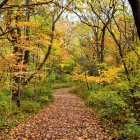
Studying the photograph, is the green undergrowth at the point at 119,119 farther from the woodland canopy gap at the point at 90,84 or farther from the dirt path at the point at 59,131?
the dirt path at the point at 59,131

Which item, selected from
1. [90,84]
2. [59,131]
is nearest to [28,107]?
[59,131]

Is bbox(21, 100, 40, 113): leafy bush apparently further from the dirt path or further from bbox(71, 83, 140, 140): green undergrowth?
bbox(71, 83, 140, 140): green undergrowth

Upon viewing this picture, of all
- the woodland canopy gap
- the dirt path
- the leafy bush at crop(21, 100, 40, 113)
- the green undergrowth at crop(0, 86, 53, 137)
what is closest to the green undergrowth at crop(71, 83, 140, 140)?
the woodland canopy gap

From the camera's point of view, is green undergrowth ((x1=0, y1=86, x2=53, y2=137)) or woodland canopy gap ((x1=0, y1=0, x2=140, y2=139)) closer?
woodland canopy gap ((x1=0, y1=0, x2=140, y2=139))

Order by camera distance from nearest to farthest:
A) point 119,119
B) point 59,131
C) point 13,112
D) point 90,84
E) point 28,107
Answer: point 59,131 < point 119,119 < point 13,112 < point 28,107 < point 90,84

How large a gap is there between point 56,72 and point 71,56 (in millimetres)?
7381

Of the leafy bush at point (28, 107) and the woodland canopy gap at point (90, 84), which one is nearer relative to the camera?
the woodland canopy gap at point (90, 84)

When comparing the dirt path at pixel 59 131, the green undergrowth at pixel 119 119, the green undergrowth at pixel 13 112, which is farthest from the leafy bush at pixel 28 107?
the green undergrowth at pixel 119 119

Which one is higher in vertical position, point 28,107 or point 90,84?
point 90,84

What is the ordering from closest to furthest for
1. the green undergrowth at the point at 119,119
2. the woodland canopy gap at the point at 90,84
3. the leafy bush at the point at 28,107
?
1. the woodland canopy gap at the point at 90,84
2. the green undergrowth at the point at 119,119
3. the leafy bush at the point at 28,107

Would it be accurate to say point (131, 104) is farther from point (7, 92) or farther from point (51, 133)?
point (7, 92)

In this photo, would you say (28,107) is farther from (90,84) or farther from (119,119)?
(90,84)

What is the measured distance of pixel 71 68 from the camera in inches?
1730

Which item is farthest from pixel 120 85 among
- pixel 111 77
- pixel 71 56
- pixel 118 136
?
→ pixel 71 56
